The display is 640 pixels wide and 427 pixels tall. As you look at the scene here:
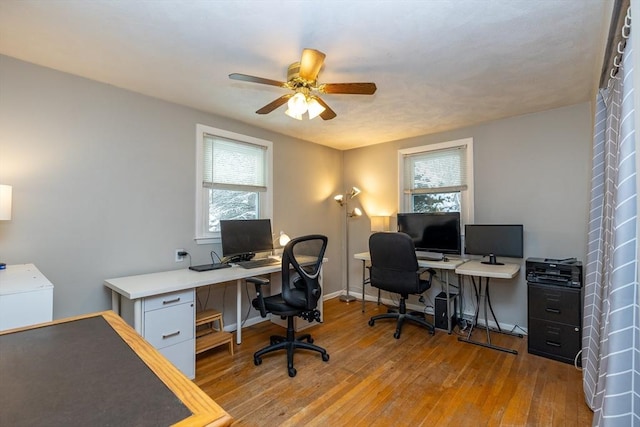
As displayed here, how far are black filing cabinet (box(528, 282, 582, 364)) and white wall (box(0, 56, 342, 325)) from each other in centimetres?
302

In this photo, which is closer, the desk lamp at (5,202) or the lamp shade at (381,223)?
A: the desk lamp at (5,202)

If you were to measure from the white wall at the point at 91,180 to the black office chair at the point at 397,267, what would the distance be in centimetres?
169

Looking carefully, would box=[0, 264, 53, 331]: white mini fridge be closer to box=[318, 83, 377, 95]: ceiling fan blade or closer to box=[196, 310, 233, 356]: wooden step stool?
box=[196, 310, 233, 356]: wooden step stool

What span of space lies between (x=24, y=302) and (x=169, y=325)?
914mm

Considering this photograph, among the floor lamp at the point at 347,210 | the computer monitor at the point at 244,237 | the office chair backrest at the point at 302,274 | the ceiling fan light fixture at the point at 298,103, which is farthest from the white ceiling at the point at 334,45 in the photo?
the floor lamp at the point at 347,210

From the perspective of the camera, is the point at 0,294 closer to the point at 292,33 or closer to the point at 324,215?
the point at 292,33

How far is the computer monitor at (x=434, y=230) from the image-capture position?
3.33 meters

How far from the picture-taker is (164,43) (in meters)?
1.89

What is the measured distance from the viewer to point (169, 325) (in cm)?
223

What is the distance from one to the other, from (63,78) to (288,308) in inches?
99.5

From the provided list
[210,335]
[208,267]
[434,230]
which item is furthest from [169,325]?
[434,230]

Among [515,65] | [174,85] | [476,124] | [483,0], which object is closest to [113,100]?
[174,85]

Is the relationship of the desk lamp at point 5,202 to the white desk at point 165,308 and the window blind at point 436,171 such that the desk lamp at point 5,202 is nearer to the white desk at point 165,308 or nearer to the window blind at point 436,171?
the white desk at point 165,308

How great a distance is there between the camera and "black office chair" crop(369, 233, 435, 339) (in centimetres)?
297
